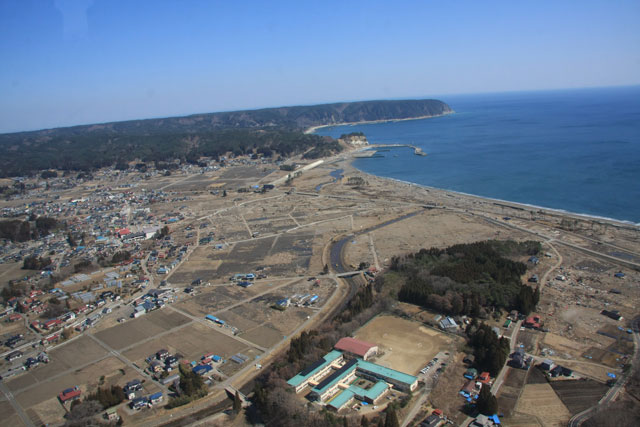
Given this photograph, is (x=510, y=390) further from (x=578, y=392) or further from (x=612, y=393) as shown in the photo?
(x=612, y=393)

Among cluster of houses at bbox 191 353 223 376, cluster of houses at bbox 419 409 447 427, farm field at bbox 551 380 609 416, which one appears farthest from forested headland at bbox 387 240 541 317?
cluster of houses at bbox 191 353 223 376

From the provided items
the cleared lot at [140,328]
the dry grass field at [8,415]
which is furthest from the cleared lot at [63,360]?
the dry grass field at [8,415]

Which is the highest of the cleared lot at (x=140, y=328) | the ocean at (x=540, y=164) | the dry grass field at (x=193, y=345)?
the ocean at (x=540, y=164)

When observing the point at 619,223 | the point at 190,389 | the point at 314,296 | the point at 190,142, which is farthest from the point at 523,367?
the point at 190,142

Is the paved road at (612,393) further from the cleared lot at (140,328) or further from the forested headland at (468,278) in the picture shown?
the cleared lot at (140,328)

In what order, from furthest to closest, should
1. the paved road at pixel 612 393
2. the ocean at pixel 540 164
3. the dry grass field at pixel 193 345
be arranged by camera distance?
1. the ocean at pixel 540 164
2. the dry grass field at pixel 193 345
3. the paved road at pixel 612 393

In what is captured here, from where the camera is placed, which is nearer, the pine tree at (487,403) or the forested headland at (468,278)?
the pine tree at (487,403)
